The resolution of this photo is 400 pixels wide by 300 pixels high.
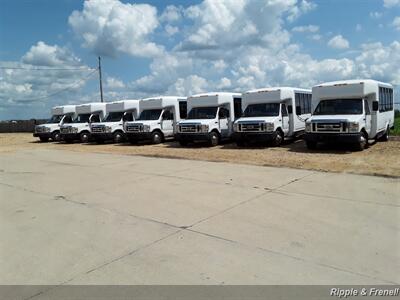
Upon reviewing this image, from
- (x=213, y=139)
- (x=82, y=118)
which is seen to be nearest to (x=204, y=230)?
(x=213, y=139)

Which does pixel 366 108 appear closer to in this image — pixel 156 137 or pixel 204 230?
pixel 156 137

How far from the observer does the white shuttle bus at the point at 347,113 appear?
14594mm

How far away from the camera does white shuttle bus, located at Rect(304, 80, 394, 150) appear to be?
47.9ft

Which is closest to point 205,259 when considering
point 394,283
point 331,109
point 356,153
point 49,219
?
point 394,283

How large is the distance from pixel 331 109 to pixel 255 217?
10261mm

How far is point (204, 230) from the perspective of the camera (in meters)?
6.05

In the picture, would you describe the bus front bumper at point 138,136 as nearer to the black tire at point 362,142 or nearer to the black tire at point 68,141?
the black tire at point 68,141

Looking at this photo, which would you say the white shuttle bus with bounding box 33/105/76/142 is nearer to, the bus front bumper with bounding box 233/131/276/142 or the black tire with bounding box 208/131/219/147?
the black tire with bounding box 208/131/219/147

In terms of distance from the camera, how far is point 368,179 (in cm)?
980

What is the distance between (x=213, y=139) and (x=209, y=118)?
108cm

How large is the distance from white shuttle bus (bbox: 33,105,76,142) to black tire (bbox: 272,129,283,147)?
1689 cm

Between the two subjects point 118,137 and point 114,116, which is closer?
point 118,137

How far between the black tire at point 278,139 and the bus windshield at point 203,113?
11.4 ft
